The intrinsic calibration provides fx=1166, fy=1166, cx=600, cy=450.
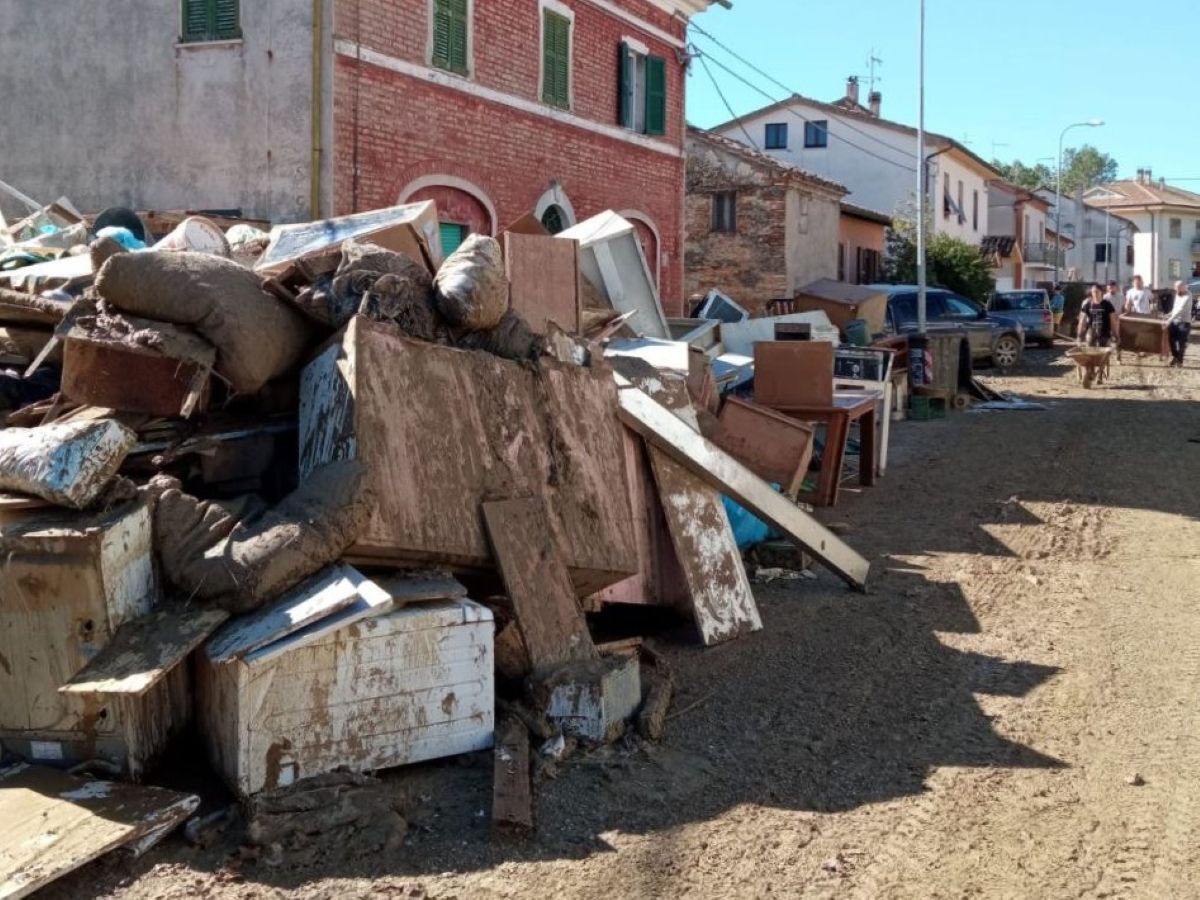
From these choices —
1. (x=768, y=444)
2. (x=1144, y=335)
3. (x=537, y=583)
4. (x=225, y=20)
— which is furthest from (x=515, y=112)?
(x=1144, y=335)

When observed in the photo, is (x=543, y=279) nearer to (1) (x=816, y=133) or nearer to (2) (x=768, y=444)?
(2) (x=768, y=444)

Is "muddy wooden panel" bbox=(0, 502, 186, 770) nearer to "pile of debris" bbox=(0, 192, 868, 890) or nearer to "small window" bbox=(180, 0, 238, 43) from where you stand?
"pile of debris" bbox=(0, 192, 868, 890)

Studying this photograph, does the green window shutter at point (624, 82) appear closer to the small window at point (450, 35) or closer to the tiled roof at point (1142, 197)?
the small window at point (450, 35)

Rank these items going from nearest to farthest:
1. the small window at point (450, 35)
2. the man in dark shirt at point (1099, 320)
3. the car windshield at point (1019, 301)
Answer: the small window at point (450, 35) < the man in dark shirt at point (1099, 320) < the car windshield at point (1019, 301)

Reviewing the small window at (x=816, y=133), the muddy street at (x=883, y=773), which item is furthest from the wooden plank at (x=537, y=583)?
the small window at (x=816, y=133)

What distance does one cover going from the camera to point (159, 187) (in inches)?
488

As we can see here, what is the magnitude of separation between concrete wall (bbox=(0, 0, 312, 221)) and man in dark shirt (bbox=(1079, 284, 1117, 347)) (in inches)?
745

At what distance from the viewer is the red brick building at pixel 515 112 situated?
1191 centimetres

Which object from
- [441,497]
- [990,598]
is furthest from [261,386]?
[990,598]

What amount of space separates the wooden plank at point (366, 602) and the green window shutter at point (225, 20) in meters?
9.18

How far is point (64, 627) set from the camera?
4.00 metres

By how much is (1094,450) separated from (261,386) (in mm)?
10701

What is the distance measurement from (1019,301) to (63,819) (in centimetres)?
2755

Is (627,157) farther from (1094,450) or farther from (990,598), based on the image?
(990,598)
